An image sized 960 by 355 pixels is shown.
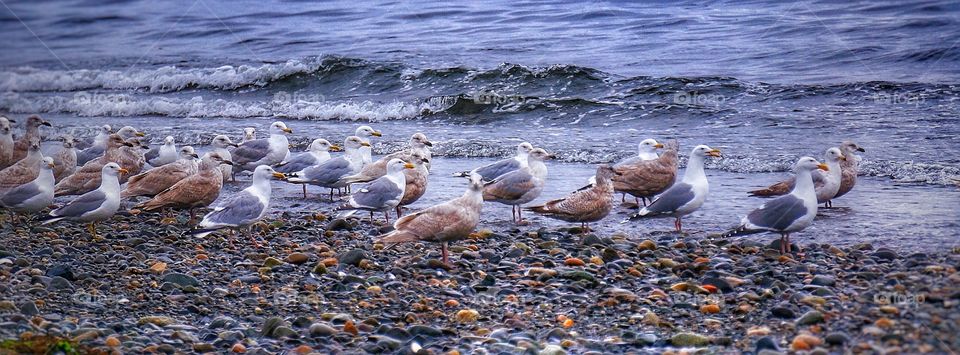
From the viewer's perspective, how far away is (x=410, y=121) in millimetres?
16422

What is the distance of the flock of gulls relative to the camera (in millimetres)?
7820

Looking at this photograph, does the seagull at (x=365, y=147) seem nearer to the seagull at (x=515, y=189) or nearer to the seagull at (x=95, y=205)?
the seagull at (x=515, y=189)

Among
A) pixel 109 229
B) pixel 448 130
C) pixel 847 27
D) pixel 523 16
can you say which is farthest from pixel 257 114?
pixel 847 27

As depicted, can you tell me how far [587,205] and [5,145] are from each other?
6845mm

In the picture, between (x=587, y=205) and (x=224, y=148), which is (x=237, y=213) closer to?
(x=587, y=205)

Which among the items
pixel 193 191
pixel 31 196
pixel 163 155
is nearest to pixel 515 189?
pixel 193 191

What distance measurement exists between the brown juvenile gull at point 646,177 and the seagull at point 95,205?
14.4 feet

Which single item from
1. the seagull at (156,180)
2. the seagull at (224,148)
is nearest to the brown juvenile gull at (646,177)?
the seagull at (156,180)

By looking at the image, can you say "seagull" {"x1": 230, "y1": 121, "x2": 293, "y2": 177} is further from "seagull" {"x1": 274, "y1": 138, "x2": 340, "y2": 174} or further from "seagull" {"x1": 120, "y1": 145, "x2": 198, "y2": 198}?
"seagull" {"x1": 120, "y1": 145, "x2": 198, "y2": 198}

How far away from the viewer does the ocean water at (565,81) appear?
12.1 m

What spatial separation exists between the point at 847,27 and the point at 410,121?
8006 millimetres

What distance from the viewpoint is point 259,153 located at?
38.4 ft

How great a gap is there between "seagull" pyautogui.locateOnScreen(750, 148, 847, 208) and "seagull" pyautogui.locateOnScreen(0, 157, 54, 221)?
6.42 m

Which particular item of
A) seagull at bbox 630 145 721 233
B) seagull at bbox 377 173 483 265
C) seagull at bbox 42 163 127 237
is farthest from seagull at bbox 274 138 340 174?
seagull at bbox 630 145 721 233
